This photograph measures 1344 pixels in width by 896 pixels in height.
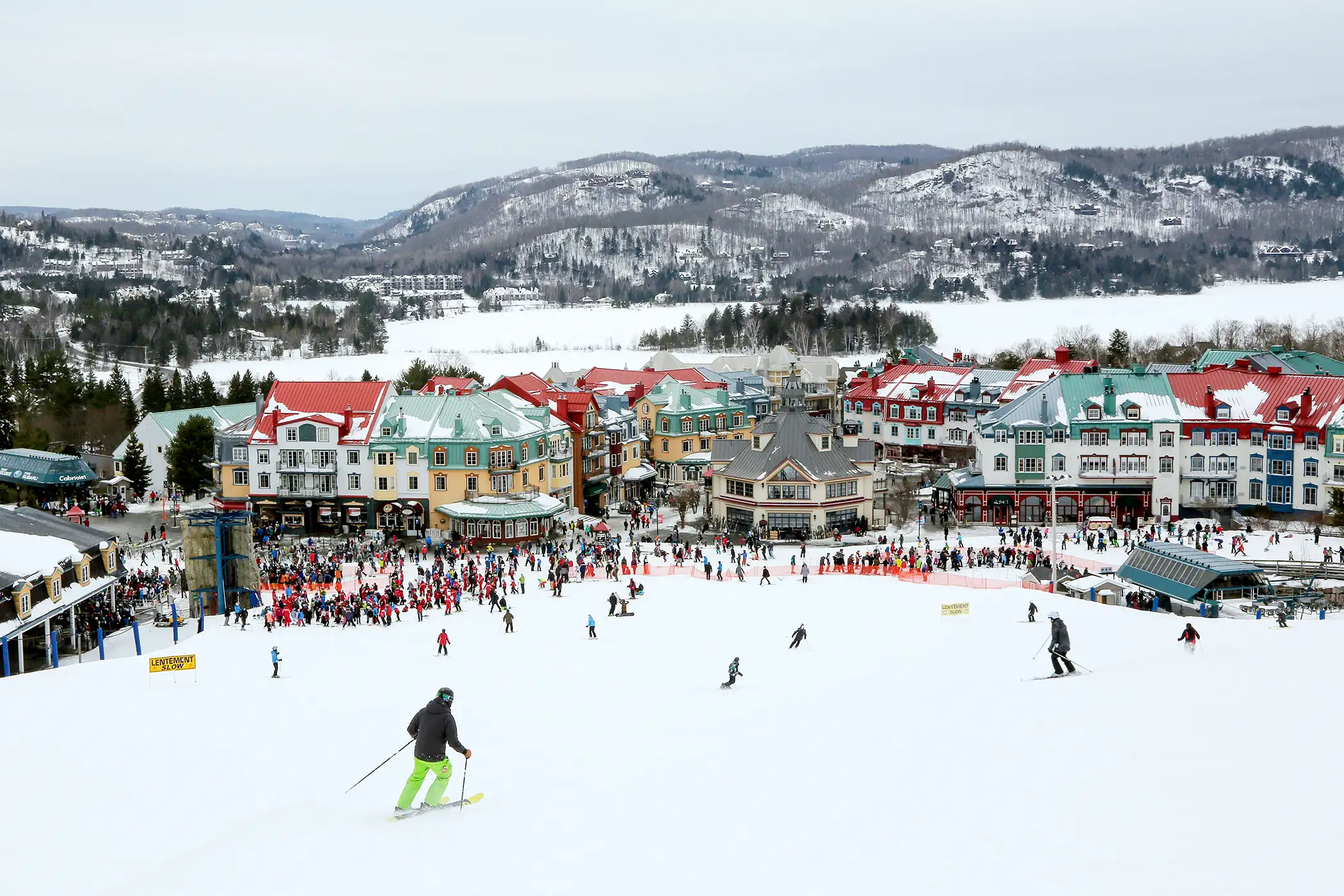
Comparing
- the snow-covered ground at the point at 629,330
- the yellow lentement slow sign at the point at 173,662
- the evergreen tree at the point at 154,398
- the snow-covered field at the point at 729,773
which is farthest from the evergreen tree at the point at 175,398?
the yellow lentement slow sign at the point at 173,662

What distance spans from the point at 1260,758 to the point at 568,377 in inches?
2910

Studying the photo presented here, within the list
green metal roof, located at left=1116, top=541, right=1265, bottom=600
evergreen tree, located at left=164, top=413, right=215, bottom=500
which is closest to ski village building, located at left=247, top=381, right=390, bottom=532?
evergreen tree, located at left=164, top=413, right=215, bottom=500

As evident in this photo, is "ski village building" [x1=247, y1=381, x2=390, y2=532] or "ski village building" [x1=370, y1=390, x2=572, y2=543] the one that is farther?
"ski village building" [x1=247, y1=381, x2=390, y2=532]

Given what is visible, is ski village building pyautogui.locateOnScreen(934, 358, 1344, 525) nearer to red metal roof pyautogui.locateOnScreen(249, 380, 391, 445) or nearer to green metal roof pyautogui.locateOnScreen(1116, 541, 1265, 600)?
green metal roof pyautogui.locateOnScreen(1116, 541, 1265, 600)

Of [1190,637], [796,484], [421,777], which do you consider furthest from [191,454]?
[421,777]

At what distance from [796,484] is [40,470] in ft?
115

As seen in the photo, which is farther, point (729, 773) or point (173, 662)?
point (173, 662)

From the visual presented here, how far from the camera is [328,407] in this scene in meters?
56.3

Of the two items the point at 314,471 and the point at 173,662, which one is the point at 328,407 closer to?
the point at 314,471

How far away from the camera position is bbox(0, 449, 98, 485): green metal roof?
59.8 metres

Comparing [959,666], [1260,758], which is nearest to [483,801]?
[1260,758]

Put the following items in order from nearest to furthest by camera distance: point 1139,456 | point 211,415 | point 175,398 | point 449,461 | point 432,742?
point 432,742 < point 449,461 < point 1139,456 < point 211,415 < point 175,398

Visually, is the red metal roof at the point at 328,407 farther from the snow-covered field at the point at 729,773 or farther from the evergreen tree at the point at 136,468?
the snow-covered field at the point at 729,773

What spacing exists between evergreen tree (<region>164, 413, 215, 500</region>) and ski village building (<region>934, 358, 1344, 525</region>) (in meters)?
34.1
